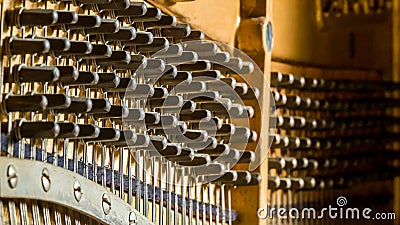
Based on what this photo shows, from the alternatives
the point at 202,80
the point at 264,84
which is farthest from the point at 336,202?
the point at 202,80

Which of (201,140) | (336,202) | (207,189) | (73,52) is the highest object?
(73,52)

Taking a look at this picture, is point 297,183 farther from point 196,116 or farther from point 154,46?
point 154,46

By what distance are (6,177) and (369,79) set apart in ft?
7.42

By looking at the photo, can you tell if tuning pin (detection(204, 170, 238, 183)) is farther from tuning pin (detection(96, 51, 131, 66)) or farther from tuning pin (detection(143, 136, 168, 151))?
tuning pin (detection(96, 51, 131, 66))

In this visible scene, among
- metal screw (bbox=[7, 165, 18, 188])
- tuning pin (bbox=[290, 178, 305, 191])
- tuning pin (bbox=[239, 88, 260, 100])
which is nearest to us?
metal screw (bbox=[7, 165, 18, 188])

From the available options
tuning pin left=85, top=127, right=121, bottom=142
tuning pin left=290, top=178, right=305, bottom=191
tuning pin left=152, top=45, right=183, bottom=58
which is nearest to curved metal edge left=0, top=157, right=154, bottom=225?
tuning pin left=85, top=127, right=121, bottom=142

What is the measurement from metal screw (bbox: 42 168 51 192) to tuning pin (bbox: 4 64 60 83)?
19 centimetres

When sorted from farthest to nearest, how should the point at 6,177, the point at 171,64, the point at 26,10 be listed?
the point at 171,64
the point at 26,10
the point at 6,177

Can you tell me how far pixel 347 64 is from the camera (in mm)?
3572

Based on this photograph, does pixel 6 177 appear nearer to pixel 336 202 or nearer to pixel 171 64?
pixel 171 64

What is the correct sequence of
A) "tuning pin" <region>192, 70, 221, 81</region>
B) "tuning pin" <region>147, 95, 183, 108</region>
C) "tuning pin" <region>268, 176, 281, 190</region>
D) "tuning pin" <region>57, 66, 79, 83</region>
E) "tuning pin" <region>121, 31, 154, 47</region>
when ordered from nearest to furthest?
"tuning pin" <region>57, 66, 79, 83</region> → "tuning pin" <region>121, 31, 154, 47</region> → "tuning pin" <region>147, 95, 183, 108</region> → "tuning pin" <region>192, 70, 221, 81</region> → "tuning pin" <region>268, 176, 281, 190</region>

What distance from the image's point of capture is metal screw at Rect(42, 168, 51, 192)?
1755 millimetres

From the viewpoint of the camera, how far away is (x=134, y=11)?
6.89 ft

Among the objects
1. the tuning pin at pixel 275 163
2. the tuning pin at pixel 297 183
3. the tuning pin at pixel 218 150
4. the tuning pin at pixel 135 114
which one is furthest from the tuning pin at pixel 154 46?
the tuning pin at pixel 297 183
